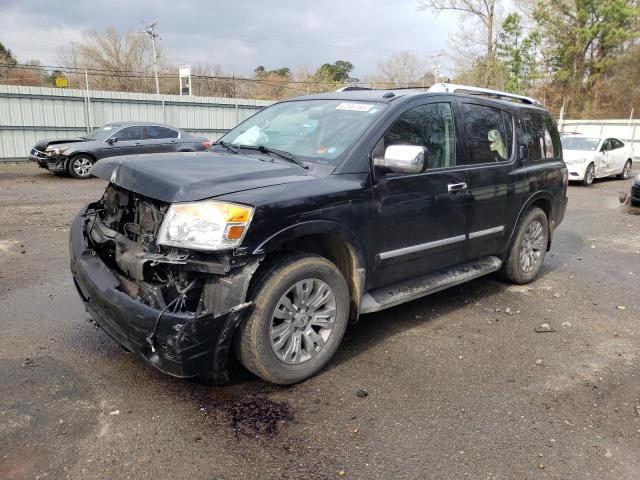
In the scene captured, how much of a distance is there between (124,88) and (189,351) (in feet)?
129

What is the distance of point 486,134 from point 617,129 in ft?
100

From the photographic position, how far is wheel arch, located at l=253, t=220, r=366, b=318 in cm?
312

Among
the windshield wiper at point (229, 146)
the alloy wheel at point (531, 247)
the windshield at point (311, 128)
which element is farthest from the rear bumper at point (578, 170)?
the windshield wiper at point (229, 146)

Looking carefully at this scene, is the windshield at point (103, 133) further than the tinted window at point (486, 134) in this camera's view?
Yes

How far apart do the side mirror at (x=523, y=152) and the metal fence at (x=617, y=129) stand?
27173mm

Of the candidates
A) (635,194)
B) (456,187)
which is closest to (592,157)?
(635,194)

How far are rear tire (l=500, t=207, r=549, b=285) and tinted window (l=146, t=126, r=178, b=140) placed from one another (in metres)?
11.6

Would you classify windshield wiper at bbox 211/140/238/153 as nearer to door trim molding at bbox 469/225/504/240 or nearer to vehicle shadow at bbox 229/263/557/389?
vehicle shadow at bbox 229/263/557/389

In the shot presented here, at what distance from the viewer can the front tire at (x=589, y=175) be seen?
15.4 m

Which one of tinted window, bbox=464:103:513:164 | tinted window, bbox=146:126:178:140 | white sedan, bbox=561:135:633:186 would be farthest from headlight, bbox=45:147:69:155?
white sedan, bbox=561:135:633:186

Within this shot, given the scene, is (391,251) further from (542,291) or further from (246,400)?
(542,291)

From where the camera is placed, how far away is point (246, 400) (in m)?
3.18

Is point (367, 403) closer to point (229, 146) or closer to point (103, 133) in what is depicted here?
point (229, 146)

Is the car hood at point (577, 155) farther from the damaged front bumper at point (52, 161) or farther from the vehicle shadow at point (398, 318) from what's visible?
the damaged front bumper at point (52, 161)
